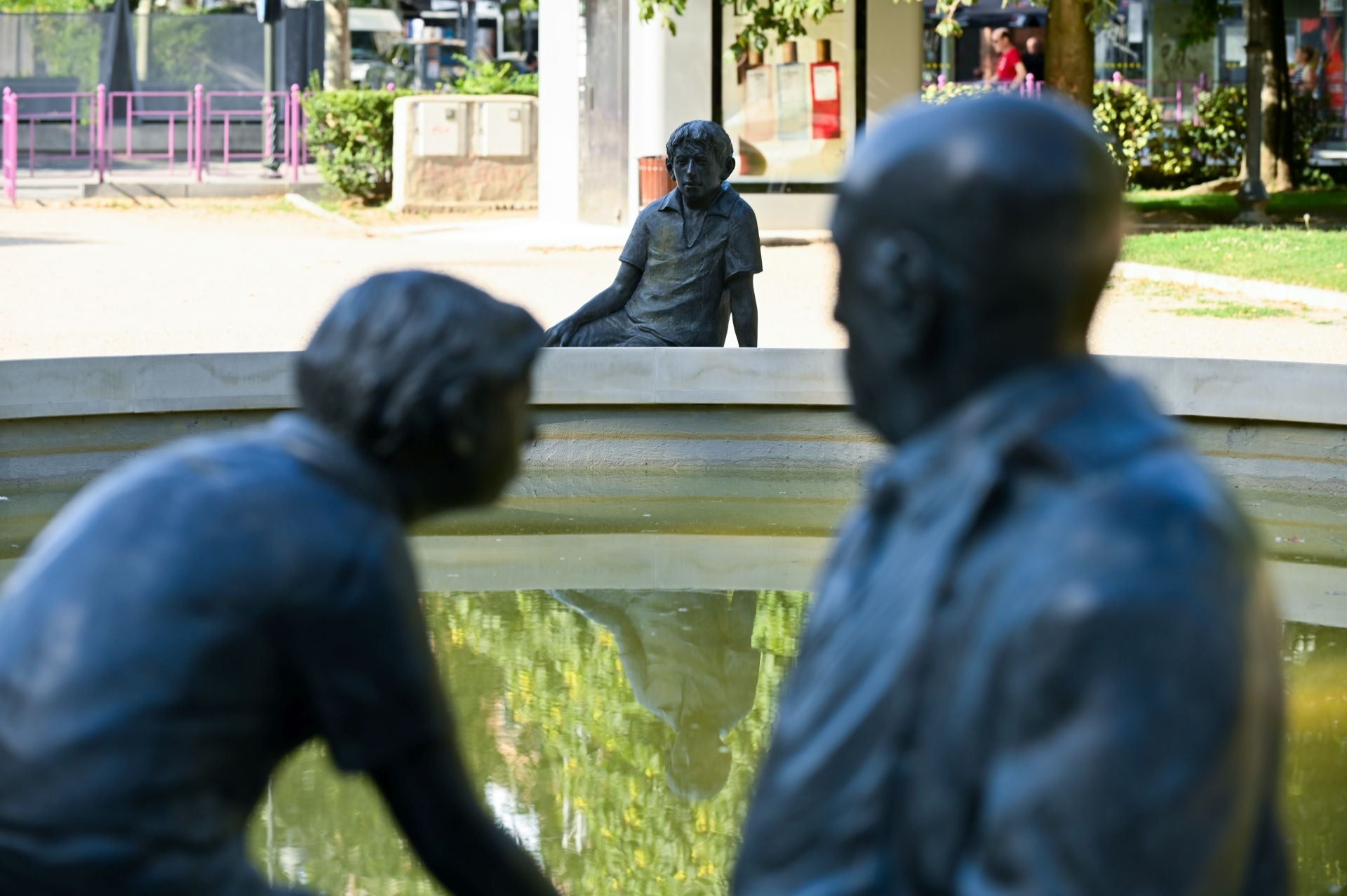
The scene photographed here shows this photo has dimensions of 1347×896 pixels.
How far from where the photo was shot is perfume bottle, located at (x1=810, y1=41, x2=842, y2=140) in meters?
20.4

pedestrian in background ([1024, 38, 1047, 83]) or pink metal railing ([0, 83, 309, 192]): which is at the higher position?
pedestrian in background ([1024, 38, 1047, 83])

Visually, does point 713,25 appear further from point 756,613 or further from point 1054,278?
point 1054,278

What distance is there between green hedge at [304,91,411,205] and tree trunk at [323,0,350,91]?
3738mm

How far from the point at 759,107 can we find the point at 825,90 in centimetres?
71

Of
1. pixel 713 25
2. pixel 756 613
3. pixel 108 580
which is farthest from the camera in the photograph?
pixel 713 25

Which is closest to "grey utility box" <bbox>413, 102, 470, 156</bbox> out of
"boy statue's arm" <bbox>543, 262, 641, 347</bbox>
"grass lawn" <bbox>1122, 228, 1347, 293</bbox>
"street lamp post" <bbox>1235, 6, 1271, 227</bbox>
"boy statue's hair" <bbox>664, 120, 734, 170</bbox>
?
"grass lawn" <bbox>1122, 228, 1347, 293</bbox>

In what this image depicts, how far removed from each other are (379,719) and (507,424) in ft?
1.16

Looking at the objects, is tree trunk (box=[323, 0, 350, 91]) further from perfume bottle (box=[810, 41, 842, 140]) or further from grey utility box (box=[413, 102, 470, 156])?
perfume bottle (box=[810, 41, 842, 140])

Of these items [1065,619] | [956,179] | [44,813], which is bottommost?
[44,813]

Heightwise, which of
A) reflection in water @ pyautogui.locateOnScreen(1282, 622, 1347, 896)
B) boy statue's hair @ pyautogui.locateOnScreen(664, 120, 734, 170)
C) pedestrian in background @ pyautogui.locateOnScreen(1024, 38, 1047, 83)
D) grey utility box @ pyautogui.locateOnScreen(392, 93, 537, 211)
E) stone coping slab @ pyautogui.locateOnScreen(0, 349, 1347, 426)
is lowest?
reflection in water @ pyautogui.locateOnScreen(1282, 622, 1347, 896)

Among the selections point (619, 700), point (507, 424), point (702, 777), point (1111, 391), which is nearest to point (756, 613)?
point (619, 700)

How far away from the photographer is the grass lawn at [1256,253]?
1553 cm

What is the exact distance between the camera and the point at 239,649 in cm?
192

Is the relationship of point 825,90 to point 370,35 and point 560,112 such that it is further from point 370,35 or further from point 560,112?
point 370,35
